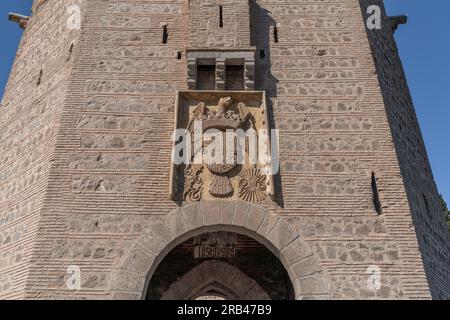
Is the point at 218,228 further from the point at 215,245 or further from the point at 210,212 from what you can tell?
the point at 215,245

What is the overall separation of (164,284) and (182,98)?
386 cm

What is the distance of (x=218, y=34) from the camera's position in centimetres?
616

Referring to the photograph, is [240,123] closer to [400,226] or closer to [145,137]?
[145,137]

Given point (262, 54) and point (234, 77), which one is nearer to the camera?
point (234, 77)

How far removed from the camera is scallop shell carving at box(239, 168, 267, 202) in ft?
17.0

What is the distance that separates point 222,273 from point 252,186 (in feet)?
10.4

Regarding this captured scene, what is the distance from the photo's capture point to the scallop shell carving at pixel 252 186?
5180 mm

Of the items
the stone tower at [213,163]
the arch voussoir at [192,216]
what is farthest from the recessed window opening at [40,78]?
the arch voussoir at [192,216]

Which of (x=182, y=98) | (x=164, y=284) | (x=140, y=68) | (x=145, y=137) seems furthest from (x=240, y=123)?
(x=164, y=284)

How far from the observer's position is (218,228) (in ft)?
16.8

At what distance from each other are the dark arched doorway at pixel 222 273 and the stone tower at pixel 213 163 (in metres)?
2.15

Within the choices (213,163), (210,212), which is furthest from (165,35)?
(210,212)

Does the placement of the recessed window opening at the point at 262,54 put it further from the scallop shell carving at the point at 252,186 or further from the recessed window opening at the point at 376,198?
the recessed window opening at the point at 376,198
